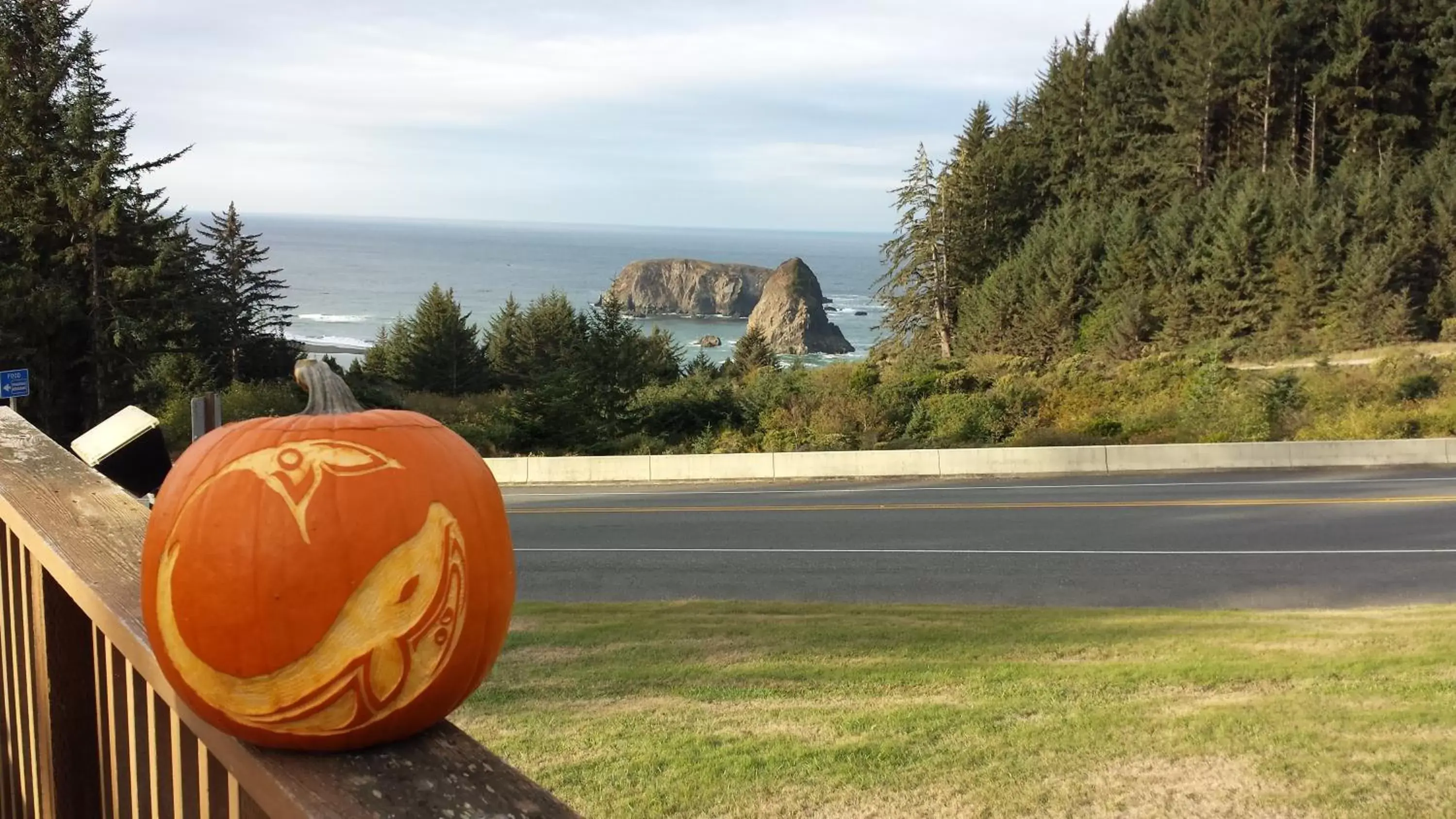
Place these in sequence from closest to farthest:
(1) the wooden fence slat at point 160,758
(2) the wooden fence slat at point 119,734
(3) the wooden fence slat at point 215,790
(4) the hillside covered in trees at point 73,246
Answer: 1. (3) the wooden fence slat at point 215,790
2. (1) the wooden fence slat at point 160,758
3. (2) the wooden fence slat at point 119,734
4. (4) the hillside covered in trees at point 73,246

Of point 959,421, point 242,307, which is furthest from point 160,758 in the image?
point 242,307

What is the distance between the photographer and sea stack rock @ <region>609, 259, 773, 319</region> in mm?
156625

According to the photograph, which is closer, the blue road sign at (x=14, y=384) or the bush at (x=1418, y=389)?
the blue road sign at (x=14, y=384)

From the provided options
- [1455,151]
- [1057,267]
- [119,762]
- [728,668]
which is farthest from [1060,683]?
[1455,151]

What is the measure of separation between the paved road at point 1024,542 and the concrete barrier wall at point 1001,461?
2.34ft

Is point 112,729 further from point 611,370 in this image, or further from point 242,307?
point 242,307

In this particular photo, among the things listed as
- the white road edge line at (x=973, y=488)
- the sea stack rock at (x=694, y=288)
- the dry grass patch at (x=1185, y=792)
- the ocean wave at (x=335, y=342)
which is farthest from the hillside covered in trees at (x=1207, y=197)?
the sea stack rock at (x=694, y=288)

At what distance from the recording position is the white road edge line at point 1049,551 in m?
15.1

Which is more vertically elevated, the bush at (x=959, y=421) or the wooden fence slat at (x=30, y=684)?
the wooden fence slat at (x=30, y=684)

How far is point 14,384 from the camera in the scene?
14.2 meters

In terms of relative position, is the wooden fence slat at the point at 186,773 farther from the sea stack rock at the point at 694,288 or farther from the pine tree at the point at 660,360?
the sea stack rock at the point at 694,288

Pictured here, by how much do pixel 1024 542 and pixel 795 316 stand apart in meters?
93.6

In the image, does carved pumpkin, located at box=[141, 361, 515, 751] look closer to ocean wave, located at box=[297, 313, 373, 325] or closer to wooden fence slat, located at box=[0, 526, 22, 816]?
wooden fence slat, located at box=[0, 526, 22, 816]

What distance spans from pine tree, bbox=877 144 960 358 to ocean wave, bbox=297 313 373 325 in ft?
250
